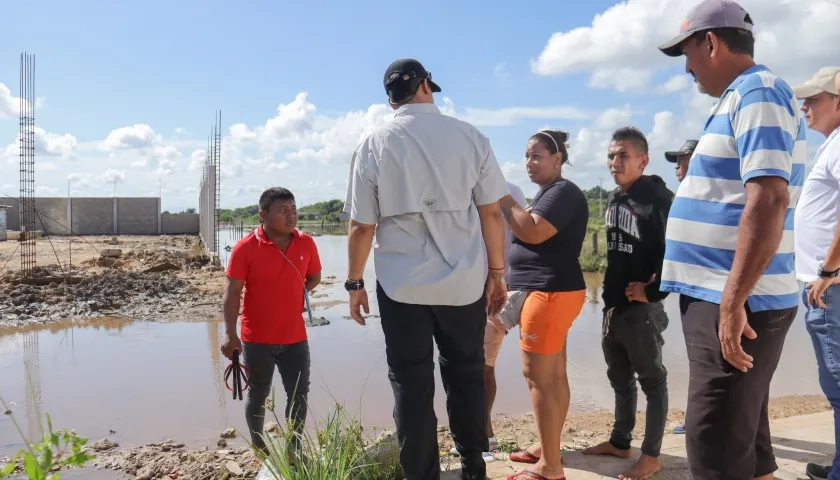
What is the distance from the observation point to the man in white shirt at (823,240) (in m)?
2.76

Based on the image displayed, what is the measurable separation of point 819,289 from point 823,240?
28 cm

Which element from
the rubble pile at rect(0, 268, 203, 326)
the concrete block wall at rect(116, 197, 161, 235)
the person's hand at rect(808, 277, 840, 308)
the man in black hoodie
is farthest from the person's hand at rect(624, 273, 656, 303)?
the concrete block wall at rect(116, 197, 161, 235)

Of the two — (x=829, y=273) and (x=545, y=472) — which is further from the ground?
(x=829, y=273)

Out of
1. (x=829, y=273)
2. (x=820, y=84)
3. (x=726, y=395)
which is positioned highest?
(x=820, y=84)

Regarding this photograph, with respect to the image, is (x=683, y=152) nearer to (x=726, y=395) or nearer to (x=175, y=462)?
(x=726, y=395)

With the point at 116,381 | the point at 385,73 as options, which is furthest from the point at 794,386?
the point at 116,381

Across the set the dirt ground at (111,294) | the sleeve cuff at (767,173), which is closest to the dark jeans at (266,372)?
the sleeve cuff at (767,173)

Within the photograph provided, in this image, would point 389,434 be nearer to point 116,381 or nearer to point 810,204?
point 810,204

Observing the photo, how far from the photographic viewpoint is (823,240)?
2984 millimetres

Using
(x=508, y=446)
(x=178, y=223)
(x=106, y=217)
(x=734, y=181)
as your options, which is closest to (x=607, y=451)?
(x=508, y=446)

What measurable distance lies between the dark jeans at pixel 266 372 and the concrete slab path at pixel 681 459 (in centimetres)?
105

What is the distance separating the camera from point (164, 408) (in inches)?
238

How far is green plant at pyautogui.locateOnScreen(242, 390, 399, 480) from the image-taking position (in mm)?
2770

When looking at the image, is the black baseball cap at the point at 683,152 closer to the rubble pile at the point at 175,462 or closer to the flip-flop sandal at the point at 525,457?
the flip-flop sandal at the point at 525,457
